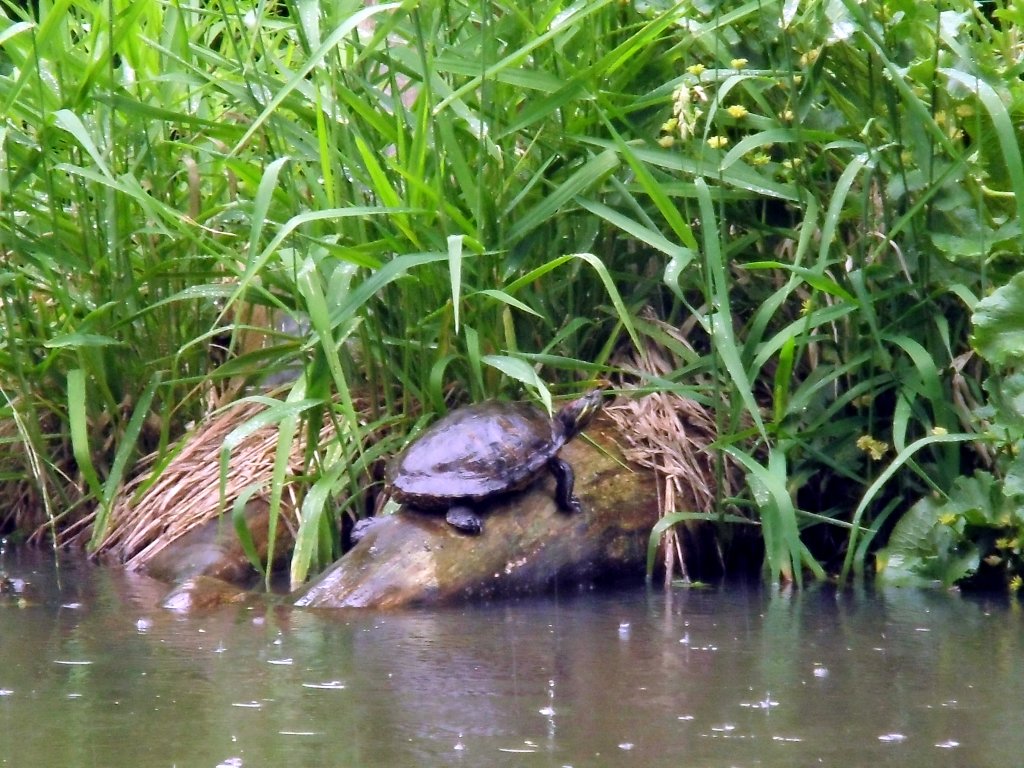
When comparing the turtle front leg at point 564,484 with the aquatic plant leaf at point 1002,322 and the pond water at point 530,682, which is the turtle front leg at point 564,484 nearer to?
the pond water at point 530,682

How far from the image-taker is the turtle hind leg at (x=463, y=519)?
3.01m

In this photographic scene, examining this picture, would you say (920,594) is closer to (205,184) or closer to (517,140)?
(517,140)

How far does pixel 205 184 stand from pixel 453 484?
1.47 metres

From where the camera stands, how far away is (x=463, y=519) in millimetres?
3014

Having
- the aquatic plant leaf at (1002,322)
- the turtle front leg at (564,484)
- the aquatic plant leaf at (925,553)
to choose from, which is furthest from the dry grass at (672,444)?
the aquatic plant leaf at (1002,322)

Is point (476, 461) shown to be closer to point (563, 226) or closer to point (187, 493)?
point (563, 226)

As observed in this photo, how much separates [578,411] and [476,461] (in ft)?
1.12

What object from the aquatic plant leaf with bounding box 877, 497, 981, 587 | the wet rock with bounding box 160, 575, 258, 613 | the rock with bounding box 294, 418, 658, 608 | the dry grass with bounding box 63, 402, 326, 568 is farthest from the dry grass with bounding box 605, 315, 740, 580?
the wet rock with bounding box 160, 575, 258, 613

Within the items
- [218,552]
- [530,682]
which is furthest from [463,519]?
[530,682]

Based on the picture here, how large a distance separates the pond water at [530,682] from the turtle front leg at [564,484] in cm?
21

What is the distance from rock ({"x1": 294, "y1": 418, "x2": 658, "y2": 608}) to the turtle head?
0.11 meters

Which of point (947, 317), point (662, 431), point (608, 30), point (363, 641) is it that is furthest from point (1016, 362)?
point (363, 641)

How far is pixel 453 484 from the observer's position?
9.73ft

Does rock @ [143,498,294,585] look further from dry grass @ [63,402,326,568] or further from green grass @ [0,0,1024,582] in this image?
green grass @ [0,0,1024,582]
